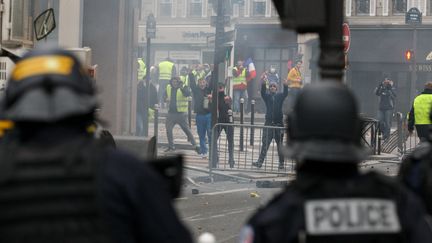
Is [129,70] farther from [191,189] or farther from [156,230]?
[156,230]

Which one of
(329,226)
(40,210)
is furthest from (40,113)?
(329,226)

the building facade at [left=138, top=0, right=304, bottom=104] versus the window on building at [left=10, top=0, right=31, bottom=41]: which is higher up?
the building facade at [left=138, top=0, right=304, bottom=104]

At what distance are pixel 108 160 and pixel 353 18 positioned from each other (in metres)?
38.7

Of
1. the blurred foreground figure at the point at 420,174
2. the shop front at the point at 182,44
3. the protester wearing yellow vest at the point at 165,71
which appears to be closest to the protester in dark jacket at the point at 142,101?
the protester wearing yellow vest at the point at 165,71

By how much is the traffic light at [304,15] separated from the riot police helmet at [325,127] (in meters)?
2.99

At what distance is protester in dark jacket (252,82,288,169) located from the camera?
51.2 ft

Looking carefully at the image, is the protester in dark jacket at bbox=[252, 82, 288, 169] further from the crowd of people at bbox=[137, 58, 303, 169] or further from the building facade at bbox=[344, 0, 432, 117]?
the building facade at bbox=[344, 0, 432, 117]

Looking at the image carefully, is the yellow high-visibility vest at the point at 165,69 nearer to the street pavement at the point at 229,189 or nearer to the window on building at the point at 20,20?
the street pavement at the point at 229,189

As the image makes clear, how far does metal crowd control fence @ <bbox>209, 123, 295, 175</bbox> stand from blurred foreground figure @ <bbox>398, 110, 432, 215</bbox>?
36.6ft

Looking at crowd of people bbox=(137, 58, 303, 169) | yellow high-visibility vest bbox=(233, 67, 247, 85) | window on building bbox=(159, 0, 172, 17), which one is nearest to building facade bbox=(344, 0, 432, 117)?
window on building bbox=(159, 0, 172, 17)

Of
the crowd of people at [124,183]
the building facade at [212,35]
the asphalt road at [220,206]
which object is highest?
the building facade at [212,35]

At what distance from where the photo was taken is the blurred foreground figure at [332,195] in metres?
2.82

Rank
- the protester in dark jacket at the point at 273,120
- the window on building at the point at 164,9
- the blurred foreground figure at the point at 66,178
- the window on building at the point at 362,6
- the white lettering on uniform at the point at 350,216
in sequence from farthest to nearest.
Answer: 1. the window on building at the point at 164,9
2. the window on building at the point at 362,6
3. the protester in dark jacket at the point at 273,120
4. the white lettering on uniform at the point at 350,216
5. the blurred foreground figure at the point at 66,178

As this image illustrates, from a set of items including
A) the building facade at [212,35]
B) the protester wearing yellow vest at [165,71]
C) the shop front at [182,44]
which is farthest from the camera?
the shop front at [182,44]
